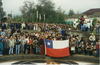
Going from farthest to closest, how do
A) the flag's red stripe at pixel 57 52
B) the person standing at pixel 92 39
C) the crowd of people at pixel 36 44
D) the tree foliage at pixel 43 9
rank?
the tree foliage at pixel 43 9, the person standing at pixel 92 39, the flag's red stripe at pixel 57 52, the crowd of people at pixel 36 44

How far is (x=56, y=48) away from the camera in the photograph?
1438 centimetres

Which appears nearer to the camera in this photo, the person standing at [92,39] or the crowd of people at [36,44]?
the crowd of people at [36,44]

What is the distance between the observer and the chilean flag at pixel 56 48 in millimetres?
14352

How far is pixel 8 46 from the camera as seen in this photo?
14.0 metres

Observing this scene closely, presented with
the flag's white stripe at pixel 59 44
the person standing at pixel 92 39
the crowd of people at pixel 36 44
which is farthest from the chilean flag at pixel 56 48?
the person standing at pixel 92 39

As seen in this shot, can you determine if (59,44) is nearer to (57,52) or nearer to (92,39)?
(57,52)

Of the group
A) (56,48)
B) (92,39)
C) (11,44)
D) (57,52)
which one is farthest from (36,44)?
(92,39)

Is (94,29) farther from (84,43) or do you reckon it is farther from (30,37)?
(30,37)

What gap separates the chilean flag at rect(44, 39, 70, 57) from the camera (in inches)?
565

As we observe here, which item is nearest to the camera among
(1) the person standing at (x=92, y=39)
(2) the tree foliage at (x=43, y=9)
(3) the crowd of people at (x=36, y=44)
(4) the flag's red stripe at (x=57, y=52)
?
(3) the crowd of people at (x=36, y=44)

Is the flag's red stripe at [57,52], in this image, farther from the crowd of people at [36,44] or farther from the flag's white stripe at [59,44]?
the crowd of people at [36,44]

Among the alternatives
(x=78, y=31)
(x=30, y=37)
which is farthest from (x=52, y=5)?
(x=30, y=37)

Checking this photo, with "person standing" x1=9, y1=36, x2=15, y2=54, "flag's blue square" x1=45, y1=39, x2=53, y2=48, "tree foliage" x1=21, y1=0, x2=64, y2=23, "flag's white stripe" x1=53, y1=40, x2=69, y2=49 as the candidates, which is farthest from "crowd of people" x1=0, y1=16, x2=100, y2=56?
"tree foliage" x1=21, y1=0, x2=64, y2=23

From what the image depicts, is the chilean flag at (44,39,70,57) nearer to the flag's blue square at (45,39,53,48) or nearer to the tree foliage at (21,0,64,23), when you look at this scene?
the flag's blue square at (45,39,53,48)
